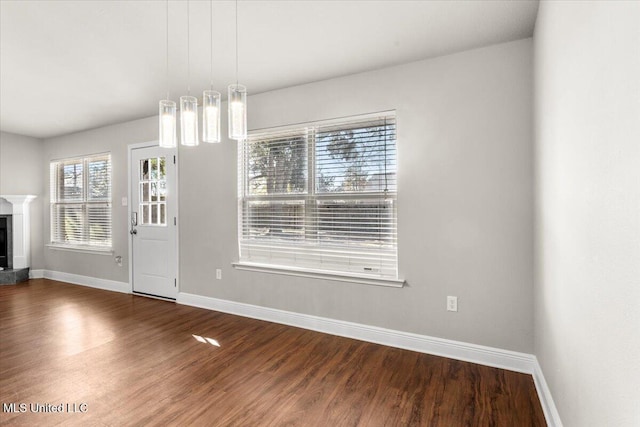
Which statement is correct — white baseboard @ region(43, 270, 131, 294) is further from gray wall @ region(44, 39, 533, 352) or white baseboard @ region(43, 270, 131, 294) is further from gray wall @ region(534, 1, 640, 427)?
gray wall @ region(534, 1, 640, 427)

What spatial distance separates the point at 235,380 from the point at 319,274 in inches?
48.2

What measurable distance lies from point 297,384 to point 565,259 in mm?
1769

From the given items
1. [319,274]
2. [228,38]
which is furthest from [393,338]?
[228,38]

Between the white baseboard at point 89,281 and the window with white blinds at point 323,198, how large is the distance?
2.31 metres

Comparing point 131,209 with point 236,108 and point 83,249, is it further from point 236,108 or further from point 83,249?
point 236,108

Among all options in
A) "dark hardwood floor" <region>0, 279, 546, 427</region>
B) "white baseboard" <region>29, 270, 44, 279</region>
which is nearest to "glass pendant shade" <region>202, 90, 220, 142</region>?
"dark hardwood floor" <region>0, 279, 546, 427</region>

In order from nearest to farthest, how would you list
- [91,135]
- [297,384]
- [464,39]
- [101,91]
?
[297,384], [464,39], [101,91], [91,135]

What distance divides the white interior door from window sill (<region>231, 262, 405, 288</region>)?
1198mm

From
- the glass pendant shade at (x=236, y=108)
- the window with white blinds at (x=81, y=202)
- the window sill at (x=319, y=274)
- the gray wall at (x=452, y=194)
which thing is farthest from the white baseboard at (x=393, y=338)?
the window with white blinds at (x=81, y=202)

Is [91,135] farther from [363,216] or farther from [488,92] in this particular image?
[488,92]

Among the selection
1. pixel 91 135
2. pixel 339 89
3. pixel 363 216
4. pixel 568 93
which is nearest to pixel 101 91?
pixel 91 135

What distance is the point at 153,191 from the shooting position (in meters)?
4.35

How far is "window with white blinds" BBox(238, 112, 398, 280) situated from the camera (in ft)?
9.48

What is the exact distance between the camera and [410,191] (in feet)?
8.99
